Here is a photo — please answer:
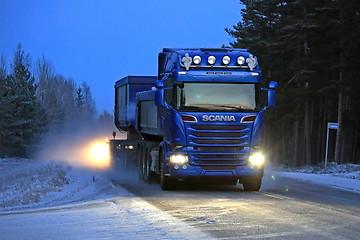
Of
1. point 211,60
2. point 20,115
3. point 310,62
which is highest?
point 310,62

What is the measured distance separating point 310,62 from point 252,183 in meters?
28.5

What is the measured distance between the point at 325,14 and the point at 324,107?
48.4ft

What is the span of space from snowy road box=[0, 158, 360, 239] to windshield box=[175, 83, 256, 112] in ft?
7.81

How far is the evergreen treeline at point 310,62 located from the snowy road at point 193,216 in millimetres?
25408

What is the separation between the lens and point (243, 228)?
10.3 metres

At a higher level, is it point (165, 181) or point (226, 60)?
point (226, 60)

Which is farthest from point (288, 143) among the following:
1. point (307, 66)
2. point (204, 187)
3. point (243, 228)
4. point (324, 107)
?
point (243, 228)

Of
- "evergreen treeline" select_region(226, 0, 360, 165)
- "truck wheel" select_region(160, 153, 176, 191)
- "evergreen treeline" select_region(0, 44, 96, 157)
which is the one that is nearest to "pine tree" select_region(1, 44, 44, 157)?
"evergreen treeline" select_region(0, 44, 96, 157)

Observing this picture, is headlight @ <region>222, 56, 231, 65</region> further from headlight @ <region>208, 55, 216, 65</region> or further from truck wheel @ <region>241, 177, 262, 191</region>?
truck wheel @ <region>241, 177, 262, 191</region>

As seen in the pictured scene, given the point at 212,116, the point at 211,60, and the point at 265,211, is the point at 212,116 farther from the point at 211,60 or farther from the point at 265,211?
the point at 265,211

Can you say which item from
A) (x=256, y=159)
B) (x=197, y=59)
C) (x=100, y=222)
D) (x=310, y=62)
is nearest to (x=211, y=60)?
(x=197, y=59)

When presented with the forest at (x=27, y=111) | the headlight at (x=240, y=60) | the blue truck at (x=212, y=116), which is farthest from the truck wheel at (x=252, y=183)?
the forest at (x=27, y=111)

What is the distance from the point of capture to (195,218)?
37.9 ft

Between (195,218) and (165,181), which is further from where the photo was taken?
(165,181)
